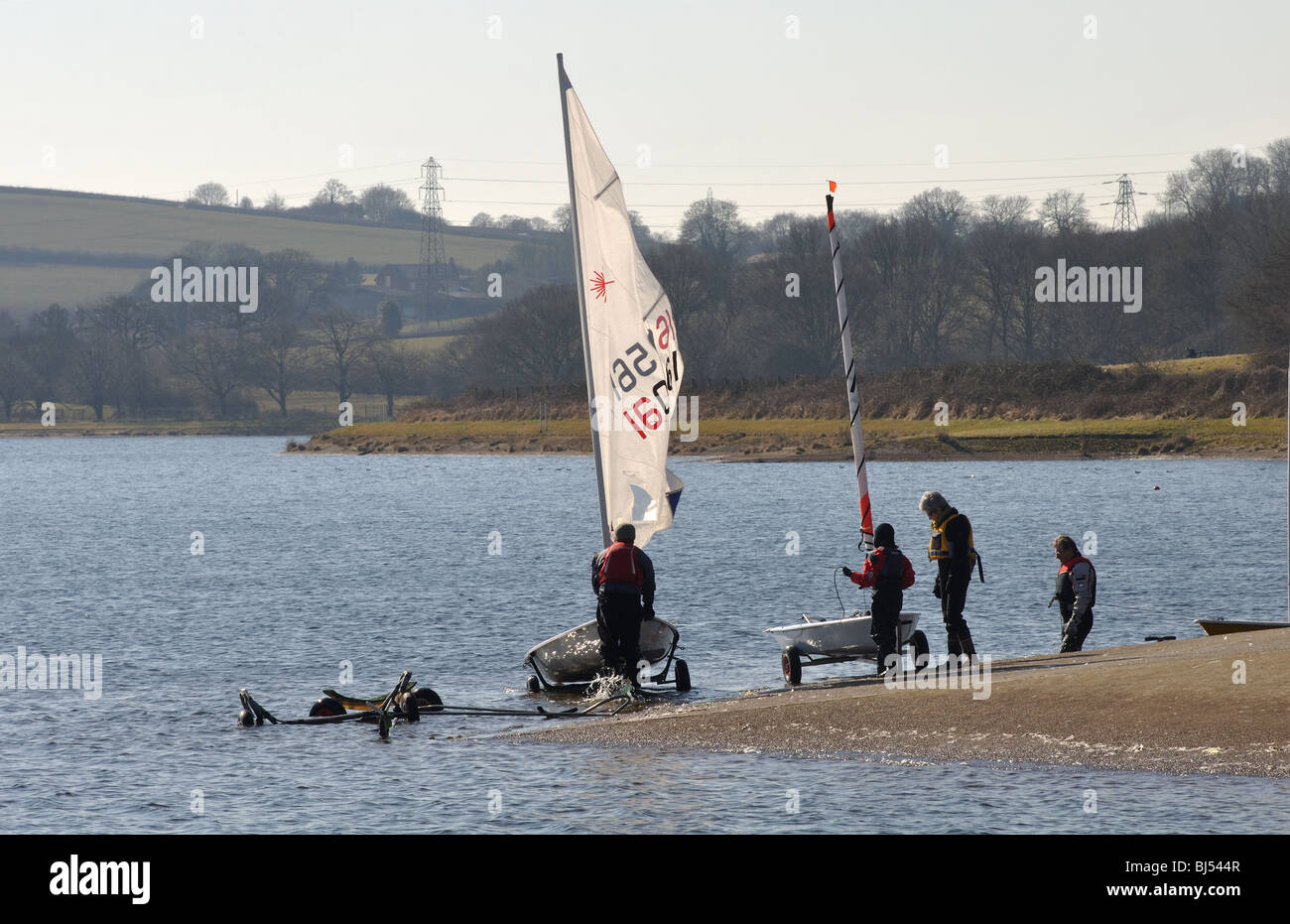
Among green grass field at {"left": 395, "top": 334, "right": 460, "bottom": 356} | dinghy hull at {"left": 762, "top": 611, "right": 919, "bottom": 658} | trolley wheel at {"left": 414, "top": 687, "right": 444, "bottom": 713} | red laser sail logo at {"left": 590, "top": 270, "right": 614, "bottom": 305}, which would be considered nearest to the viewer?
dinghy hull at {"left": 762, "top": 611, "right": 919, "bottom": 658}

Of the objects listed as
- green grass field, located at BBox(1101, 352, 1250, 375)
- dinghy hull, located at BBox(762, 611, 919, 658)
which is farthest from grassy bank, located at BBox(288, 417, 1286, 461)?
dinghy hull, located at BBox(762, 611, 919, 658)

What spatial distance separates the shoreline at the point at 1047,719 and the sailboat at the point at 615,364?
7.89 feet

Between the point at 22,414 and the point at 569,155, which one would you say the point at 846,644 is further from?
the point at 22,414

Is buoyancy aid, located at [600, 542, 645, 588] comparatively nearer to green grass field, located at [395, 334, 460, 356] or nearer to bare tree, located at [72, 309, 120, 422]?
green grass field, located at [395, 334, 460, 356]

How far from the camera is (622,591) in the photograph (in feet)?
61.8

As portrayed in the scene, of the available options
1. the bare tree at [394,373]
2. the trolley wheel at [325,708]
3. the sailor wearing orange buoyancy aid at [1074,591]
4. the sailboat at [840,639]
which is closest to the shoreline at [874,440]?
the bare tree at [394,373]

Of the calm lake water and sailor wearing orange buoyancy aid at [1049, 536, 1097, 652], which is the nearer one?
the calm lake water

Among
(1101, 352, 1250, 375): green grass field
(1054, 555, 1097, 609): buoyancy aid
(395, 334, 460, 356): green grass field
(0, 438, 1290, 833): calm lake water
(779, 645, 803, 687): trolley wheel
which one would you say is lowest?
(0, 438, 1290, 833): calm lake water

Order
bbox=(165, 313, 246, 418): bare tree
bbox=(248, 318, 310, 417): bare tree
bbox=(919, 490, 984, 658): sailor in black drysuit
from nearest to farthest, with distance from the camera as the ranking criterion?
bbox=(919, 490, 984, 658): sailor in black drysuit → bbox=(248, 318, 310, 417): bare tree → bbox=(165, 313, 246, 418): bare tree

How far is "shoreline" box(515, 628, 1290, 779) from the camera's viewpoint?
15.3m

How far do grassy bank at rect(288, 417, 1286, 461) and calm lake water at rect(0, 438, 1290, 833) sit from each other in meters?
8.03

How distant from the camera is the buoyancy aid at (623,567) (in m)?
18.8
